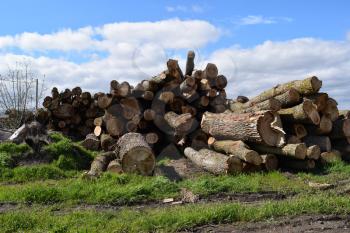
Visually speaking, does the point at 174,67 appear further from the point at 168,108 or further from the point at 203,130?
the point at 203,130

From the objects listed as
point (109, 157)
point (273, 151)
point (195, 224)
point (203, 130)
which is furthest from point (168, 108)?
point (195, 224)

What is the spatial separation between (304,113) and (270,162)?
1356 mm

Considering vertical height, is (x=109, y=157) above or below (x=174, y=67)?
below

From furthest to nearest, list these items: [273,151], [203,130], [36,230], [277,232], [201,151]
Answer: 1. [203,130]
2. [201,151]
3. [273,151]
4. [36,230]
5. [277,232]

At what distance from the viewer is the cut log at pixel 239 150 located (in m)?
10.0

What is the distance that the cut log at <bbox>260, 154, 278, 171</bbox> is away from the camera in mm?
10367

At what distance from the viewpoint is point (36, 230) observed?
6.17 meters

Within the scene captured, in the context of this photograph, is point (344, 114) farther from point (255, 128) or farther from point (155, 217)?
point (155, 217)

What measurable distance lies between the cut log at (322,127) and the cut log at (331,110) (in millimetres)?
121

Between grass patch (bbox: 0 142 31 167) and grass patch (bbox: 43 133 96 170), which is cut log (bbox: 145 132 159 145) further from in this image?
grass patch (bbox: 0 142 31 167)

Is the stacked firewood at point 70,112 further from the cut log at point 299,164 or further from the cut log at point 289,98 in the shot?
the cut log at point 299,164

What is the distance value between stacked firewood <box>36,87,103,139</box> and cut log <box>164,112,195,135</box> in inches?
189

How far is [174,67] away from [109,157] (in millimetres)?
3253

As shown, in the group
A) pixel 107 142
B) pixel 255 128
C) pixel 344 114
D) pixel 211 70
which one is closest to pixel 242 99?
pixel 211 70
